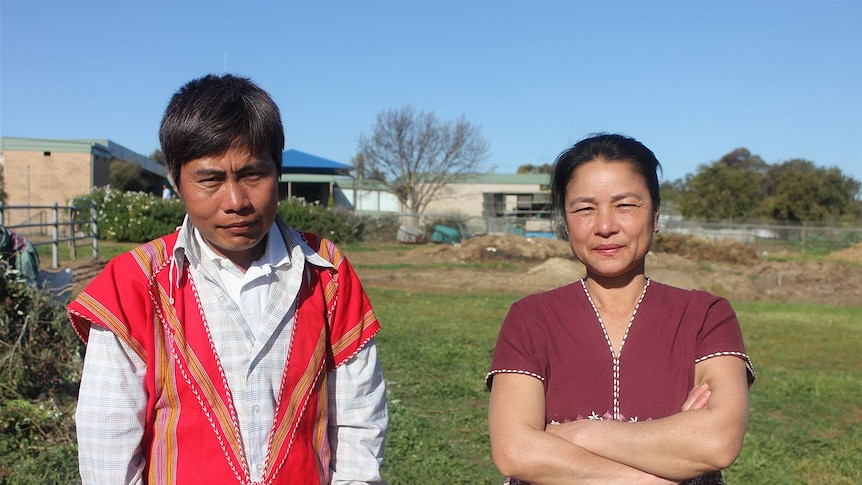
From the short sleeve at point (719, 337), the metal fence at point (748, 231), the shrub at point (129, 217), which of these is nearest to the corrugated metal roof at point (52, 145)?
the shrub at point (129, 217)

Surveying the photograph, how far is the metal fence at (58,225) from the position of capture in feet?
48.3

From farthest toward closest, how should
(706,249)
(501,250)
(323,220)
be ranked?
1. (323,220)
2. (706,249)
3. (501,250)

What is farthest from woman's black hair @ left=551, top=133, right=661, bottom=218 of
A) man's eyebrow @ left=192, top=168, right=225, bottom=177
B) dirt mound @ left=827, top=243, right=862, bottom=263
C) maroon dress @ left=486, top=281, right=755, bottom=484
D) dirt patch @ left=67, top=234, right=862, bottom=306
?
dirt mound @ left=827, top=243, right=862, bottom=263

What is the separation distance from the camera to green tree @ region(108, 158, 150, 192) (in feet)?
133

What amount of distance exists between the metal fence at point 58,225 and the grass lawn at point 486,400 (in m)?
6.70

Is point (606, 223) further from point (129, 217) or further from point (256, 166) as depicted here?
point (129, 217)

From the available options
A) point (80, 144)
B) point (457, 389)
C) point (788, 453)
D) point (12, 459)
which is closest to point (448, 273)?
point (457, 389)

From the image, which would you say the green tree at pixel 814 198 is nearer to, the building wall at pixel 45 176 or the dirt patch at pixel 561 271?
the dirt patch at pixel 561 271

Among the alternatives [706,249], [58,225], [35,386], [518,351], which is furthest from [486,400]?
[706,249]

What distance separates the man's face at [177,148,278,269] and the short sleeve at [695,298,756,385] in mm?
1164

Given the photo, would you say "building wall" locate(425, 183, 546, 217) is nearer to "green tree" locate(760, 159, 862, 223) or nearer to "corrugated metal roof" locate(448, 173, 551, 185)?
"corrugated metal roof" locate(448, 173, 551, 185)

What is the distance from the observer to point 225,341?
181 cm

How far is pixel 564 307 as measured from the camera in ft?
6.87

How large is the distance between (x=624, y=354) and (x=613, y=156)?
0.55 metres
